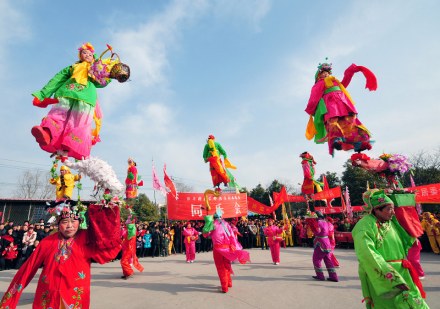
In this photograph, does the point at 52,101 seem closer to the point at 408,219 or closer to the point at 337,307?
the point at 408,219

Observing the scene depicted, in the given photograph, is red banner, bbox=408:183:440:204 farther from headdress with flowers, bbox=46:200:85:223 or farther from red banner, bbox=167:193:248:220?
headdress with flowers, bbox=46:200:85:223

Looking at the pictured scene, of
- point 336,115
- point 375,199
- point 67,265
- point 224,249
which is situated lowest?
point 224,249

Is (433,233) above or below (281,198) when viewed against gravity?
below

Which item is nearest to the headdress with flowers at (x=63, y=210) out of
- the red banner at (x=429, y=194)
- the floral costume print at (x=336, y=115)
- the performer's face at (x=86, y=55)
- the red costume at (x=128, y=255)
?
the performer's face at (x=86, y=55)

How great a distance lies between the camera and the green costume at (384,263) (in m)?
2.65

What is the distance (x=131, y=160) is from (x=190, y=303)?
479cm

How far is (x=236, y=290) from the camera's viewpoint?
20.2 ft

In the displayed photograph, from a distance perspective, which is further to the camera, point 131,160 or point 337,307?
point 131,160

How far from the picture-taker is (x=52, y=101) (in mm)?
3842

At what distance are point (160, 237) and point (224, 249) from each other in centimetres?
889

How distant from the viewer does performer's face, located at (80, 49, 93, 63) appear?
437 centimetres

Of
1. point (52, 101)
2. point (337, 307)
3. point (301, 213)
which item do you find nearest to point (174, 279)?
point (337, 307)

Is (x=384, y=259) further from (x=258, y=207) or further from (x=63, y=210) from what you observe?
(x=258, y=207)

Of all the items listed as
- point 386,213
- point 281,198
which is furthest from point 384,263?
point 281,198
